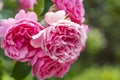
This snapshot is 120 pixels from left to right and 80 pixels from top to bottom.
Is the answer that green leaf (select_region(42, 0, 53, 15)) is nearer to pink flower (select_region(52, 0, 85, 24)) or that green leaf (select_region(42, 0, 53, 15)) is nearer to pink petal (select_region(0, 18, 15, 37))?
pink flower (select_region(52, 0, 85, 24))

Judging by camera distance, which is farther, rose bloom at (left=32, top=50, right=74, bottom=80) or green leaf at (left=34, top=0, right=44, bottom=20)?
green leaf at (left=34, top=0, right=44, bottom=20)

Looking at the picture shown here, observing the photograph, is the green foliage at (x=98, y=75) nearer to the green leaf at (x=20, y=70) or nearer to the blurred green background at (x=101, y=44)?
the blurred green background at (x=101, y=44)

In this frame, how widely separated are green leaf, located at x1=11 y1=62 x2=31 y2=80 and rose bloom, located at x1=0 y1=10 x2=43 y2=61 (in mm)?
169

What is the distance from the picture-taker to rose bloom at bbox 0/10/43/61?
4.36 ft

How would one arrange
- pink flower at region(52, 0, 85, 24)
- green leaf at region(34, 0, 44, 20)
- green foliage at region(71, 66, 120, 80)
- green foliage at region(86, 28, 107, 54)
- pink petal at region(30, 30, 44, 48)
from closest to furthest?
1. pink petal at region(30, 30, 44, 48)
2. pink flower at region(52, 0, 85, 24)
3. green leaf at region(34, 0, 44, 20)
4. green foliage at region(71, 66, 120, 80)
5. green foliage at region(86, 28, 107, 54)

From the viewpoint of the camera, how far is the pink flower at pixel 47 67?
1.33 m

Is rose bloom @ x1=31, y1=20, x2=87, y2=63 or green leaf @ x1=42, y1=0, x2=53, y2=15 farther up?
green leaf @ x1=42, y1=0, x2=53, y2=15

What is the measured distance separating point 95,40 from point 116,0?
1.70 ft

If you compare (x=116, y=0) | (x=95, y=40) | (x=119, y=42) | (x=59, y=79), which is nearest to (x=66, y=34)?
(x=59, y=79)

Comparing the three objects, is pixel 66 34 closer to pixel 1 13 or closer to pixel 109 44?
pixel 1 13

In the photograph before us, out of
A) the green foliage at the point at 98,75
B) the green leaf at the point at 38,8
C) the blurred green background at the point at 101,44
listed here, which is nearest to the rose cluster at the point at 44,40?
the green leaf at the point at 38,8

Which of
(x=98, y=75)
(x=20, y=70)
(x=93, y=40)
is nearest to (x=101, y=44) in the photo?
(x=93, y=40)

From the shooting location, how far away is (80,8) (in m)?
1.45

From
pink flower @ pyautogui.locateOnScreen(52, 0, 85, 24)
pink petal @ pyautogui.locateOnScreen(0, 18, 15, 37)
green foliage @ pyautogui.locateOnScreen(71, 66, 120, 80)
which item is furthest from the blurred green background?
pink petal @ pyautogui.locateOnScreen(0, 18, 15, 37)
